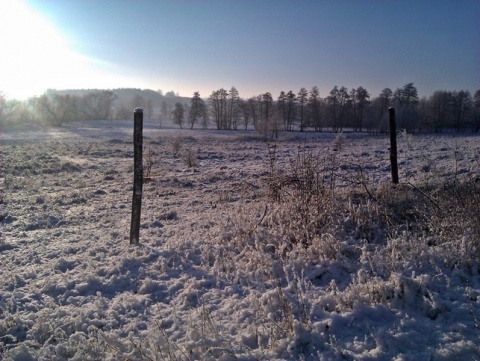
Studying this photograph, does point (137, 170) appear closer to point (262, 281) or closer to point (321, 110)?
point (262, 281)

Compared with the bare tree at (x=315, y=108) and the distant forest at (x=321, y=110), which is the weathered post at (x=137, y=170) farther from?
the bare tree at (x=315, y=108)

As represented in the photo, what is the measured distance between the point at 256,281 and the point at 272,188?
3.22 m

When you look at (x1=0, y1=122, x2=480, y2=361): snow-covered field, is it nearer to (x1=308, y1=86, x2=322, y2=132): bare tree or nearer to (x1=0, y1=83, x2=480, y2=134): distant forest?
(x1=0, y1=83, x2=480, y2=134): distant forest

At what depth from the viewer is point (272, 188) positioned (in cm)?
738

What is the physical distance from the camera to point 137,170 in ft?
20.6

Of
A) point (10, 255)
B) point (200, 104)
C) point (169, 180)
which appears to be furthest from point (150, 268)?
point (200, 104)

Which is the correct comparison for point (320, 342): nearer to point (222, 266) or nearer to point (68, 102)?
point (222, 266)

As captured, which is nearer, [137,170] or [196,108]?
[137,170]

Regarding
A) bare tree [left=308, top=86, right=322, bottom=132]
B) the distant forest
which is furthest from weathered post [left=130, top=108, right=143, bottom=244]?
bare tree [left=308, top=86, right=322, bottom=132]

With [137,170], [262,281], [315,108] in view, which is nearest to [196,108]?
[315,108]

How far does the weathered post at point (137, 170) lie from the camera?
611 centimetres

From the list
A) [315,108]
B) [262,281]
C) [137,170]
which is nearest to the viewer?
[262,281]

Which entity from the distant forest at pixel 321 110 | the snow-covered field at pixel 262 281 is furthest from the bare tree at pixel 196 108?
the snow-covered field at pixel 262 281

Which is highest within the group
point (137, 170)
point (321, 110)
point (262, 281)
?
point (321, 110)
